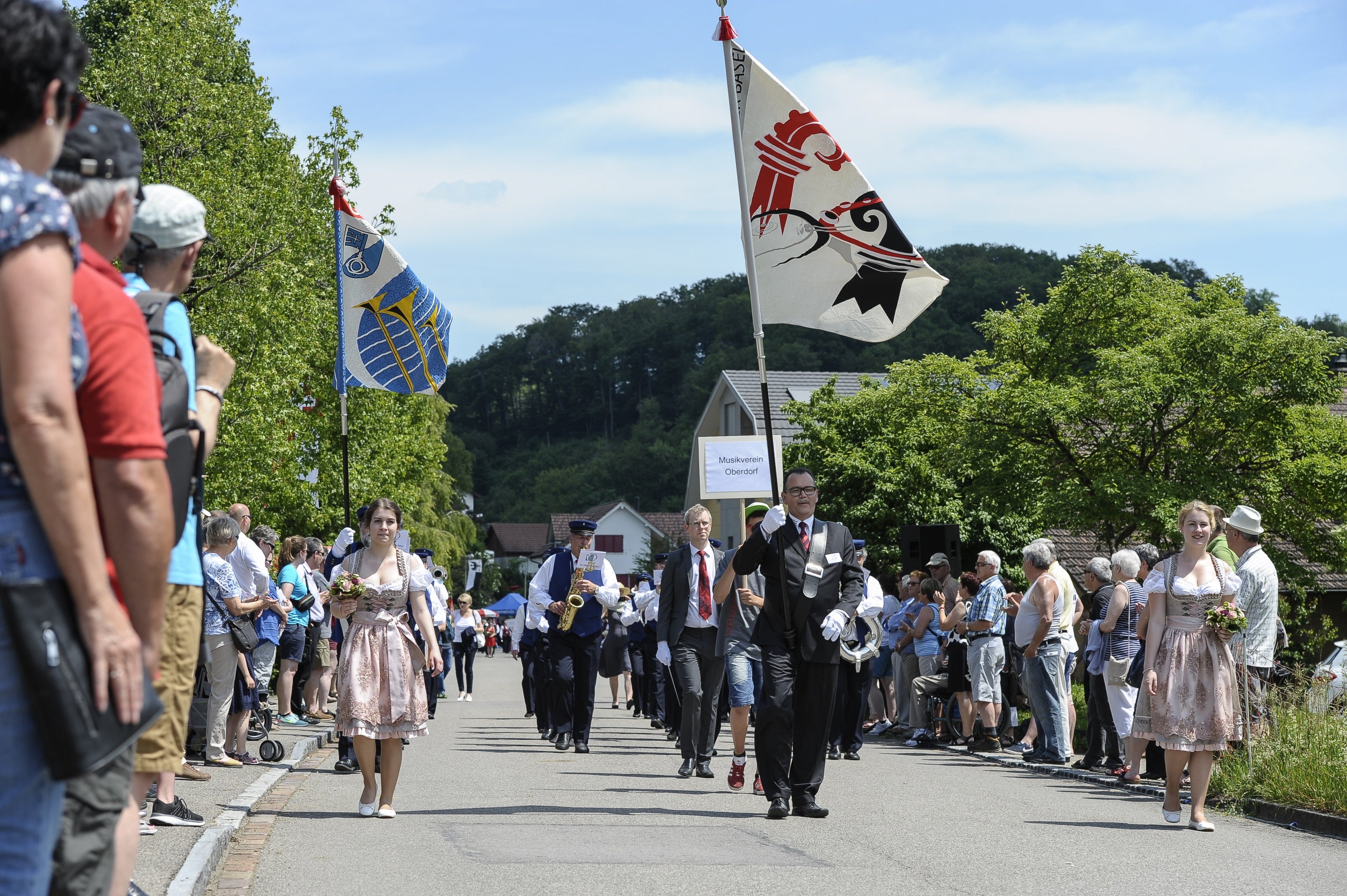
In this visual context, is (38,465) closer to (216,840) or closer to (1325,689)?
(216,840)

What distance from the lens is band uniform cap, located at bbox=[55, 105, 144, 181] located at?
10.2 ft

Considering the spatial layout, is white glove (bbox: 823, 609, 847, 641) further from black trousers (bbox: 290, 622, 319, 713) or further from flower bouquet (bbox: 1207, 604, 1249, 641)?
black trousers (bbox: 290, 622, 319, 713)

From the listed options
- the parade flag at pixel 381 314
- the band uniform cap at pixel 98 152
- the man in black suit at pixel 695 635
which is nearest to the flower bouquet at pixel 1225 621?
the man in black suit at pixel 695 635

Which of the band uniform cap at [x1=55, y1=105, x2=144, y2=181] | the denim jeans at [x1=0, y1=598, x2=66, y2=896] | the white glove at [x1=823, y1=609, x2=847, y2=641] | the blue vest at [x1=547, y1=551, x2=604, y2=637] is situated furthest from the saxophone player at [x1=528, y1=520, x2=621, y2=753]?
the denim jeans at [x1=0, y1=598, x2=66, y2=896]

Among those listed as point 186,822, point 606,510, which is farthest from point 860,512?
point 606,510

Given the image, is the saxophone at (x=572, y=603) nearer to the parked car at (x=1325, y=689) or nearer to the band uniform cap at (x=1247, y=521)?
the band uniform cap at (x=1247, y=521)

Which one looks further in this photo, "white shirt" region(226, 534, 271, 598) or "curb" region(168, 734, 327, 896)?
"white shirt" region(226, 534, 271, 598)

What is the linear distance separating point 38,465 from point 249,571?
32.4ft

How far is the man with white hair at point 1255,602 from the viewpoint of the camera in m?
10.7

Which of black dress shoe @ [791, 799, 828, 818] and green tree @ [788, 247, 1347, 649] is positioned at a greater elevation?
green tree @ [788, 247, 1347, 649]

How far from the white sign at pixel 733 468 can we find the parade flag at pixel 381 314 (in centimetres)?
347

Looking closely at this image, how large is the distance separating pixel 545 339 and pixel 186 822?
14306 centimetres

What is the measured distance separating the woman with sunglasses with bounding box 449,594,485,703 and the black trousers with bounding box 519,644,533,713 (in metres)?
5.01

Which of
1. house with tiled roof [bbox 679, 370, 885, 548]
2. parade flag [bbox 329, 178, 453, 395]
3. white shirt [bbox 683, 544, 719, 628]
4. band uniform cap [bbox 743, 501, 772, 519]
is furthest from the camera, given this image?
house with tiled roof [bbox 679, 370, 885, 548]
